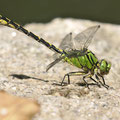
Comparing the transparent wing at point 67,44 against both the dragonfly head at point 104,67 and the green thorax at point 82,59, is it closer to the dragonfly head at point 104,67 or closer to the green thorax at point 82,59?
the green thorax at point 82,59

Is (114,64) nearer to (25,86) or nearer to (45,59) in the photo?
(45,59)

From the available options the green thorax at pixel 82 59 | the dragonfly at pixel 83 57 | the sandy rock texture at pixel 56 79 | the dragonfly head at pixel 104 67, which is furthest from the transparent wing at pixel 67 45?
the dragonfly head at pixel 104 67

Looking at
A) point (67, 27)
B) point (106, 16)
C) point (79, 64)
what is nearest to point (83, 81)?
point (79, 64)

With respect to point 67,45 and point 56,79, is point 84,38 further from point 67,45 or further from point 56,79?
point 56,79

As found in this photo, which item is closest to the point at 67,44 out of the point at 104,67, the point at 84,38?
the point at 84,38

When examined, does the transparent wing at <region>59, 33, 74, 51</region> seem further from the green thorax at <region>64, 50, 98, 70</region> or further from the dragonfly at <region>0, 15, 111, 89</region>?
the green thorax at <region>64, 50, 98, 70</region>

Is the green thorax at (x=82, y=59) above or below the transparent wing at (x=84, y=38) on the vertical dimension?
below

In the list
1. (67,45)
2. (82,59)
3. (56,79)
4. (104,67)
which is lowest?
(56,79)
